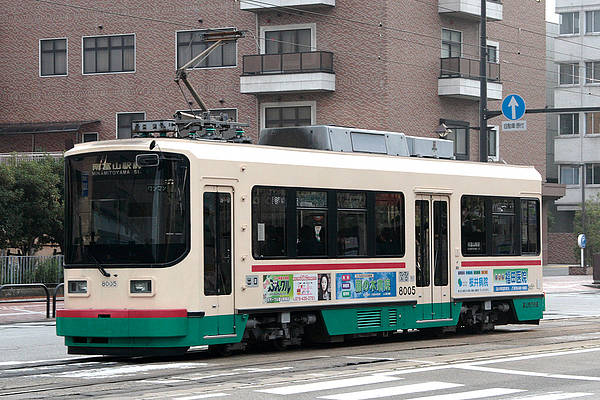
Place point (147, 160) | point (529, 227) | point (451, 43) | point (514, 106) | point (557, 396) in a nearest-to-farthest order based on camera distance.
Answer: point (557, 396) < point (147, 160) < point (529, 227) < point (514, 106) < point (451, 43)

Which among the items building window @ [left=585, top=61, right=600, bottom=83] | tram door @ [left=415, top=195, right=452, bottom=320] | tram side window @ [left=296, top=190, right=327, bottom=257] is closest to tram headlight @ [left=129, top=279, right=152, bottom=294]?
tram side window @ [left=296, top=190, right=327, bottom=257]

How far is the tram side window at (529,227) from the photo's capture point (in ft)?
73.0

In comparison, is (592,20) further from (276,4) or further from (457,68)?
(276,4)

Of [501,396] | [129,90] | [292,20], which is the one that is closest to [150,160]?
[501,396]

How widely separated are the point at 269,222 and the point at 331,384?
429 cm

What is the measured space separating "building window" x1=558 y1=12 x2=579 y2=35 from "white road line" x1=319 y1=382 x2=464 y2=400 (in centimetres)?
7218

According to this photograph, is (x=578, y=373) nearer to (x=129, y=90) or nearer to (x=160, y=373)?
(x=160, y=373)

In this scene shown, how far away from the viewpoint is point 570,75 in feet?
266

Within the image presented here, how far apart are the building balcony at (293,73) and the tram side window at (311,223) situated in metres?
32.3

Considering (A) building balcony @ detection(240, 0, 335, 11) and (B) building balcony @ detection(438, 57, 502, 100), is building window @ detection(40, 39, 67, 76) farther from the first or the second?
(B) building balcony @ detection(438, 57, 502, 100)

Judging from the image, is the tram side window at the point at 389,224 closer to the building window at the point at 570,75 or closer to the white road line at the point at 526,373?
the white road line at the point at 526,373

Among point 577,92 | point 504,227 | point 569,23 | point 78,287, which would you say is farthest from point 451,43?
point 78,287

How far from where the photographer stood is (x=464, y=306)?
20984 millimetres

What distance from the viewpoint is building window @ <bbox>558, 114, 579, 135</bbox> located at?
81.8 meters
